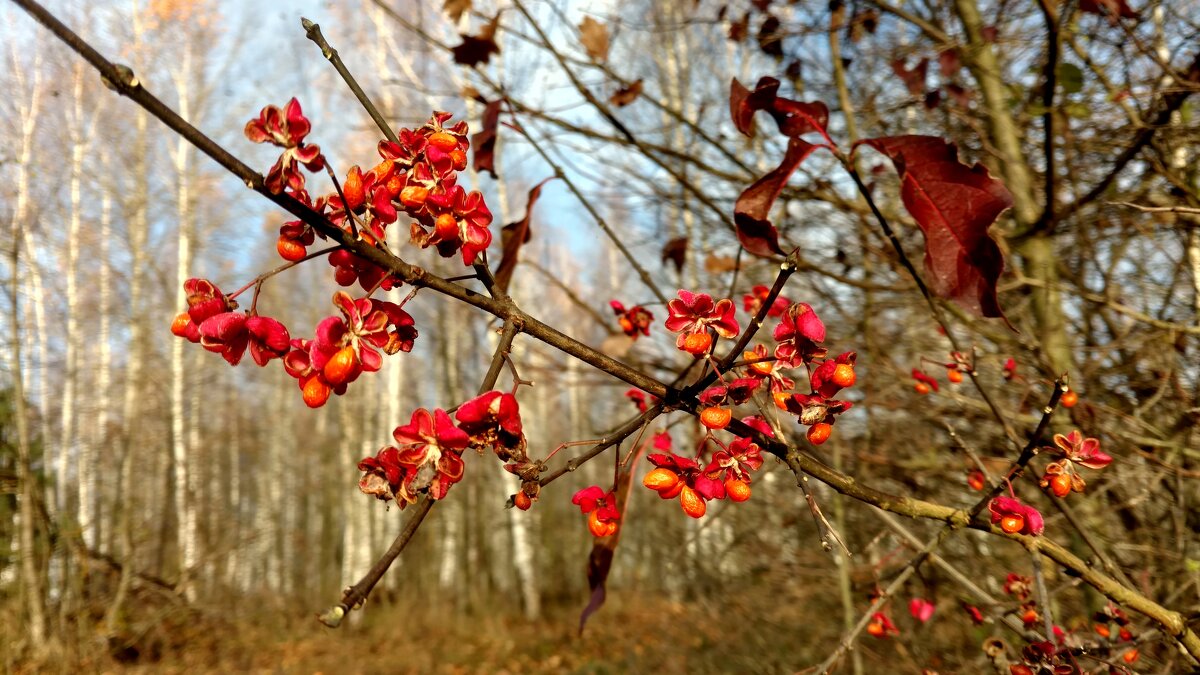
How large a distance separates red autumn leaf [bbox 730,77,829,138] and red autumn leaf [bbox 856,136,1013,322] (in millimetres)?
→ 165

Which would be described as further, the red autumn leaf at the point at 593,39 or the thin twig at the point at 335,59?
the red autumn leaf at the point at 593,39

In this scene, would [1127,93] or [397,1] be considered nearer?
[1127,93]

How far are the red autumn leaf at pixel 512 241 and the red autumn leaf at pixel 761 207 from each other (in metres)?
0.64

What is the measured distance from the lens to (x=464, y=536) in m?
16.8

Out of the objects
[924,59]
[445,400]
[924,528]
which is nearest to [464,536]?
[445,400]

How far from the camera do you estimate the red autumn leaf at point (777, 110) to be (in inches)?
39.1

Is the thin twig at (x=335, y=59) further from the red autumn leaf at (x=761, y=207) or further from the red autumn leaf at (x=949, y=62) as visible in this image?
the red autumn leaf at (x=949, y=62)

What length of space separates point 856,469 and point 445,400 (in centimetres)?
1391

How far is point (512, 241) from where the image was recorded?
5.08 ft

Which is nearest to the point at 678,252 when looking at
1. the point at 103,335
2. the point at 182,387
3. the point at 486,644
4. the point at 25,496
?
the point at 25,496

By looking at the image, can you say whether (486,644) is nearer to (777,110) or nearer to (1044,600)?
(1044,600)

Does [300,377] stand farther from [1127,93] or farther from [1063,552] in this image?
[1127,93]

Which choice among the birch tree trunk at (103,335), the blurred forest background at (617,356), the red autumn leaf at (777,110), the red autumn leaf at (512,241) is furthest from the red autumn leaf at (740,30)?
the birch tree trunk at (103,335)

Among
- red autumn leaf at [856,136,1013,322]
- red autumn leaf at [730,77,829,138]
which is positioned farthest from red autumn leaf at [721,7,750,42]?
red autumn leaf at [856,136,1013,322]
